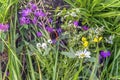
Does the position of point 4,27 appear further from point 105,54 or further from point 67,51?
point 105,54

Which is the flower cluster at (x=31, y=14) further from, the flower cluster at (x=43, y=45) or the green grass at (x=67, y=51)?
the flower cluster at (x=43, y=45)

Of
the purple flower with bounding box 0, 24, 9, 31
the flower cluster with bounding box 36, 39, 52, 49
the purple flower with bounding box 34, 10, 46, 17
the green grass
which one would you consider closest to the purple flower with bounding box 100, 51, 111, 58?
the green grass

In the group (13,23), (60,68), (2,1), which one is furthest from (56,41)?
(2,1)

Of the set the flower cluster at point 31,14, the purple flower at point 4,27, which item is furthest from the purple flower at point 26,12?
the purple flower at point 4,27

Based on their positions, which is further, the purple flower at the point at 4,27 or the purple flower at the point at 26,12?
the purple flower at the point at 26,12

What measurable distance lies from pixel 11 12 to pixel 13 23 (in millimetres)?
80

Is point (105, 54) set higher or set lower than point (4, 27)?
lower

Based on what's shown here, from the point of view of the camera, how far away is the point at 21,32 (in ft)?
6.57

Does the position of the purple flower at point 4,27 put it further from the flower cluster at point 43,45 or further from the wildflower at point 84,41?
the wildflower at point 84,41

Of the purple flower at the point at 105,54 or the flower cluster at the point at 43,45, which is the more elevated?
the flower cluster at the point at 43,45

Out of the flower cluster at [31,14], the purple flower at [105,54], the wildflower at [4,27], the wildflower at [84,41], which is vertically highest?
the flower cluster at [31,14]

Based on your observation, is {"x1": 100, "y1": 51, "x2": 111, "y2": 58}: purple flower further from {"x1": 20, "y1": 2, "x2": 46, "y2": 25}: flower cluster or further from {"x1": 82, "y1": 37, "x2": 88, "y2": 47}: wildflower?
{"x1": 20, "y1": 2, "x2": 46, "y2": 25}: flower cluster

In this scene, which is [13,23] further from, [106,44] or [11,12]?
[106,44]

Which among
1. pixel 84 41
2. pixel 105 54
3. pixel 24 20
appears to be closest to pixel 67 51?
pixel 84 41
